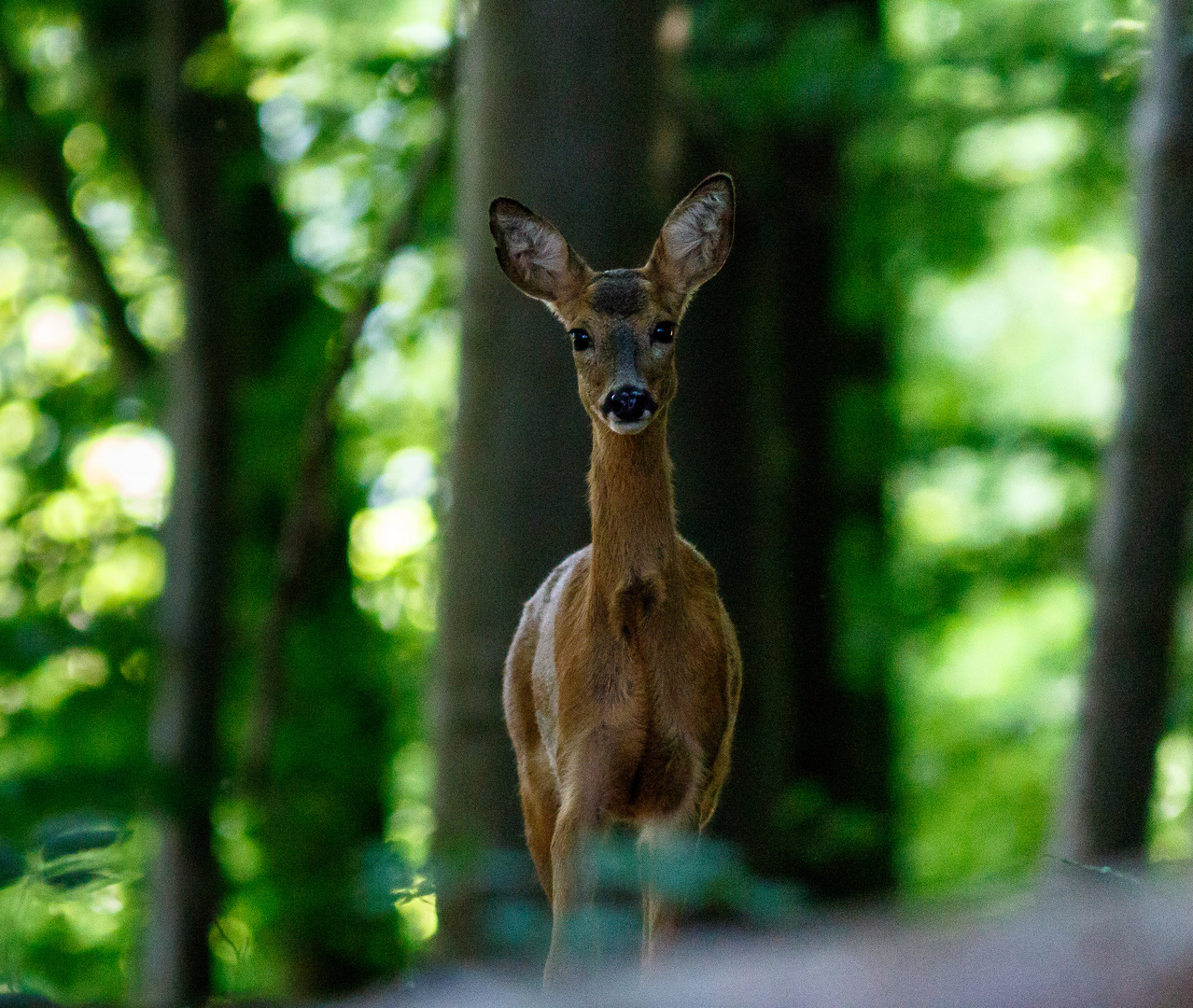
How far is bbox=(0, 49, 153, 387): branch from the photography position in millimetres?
11445

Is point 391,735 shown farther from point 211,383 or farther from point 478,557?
point 478,557

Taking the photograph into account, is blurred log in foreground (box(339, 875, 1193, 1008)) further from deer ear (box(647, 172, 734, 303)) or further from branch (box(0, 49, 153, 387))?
branch (box(0, 49, 153, 387))

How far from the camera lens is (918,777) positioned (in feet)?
59.1

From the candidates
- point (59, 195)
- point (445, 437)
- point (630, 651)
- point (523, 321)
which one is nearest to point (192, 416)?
point (445, 437)

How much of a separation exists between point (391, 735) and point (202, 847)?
4277 mm

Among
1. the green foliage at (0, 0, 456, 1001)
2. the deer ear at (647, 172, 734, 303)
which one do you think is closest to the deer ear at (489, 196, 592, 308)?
the deer ear at (647, 172, 734, 303)

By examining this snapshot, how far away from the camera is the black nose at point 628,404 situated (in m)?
2.44

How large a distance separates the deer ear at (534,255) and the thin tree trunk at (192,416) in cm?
758

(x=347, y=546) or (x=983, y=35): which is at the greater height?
(x=983, y=35)

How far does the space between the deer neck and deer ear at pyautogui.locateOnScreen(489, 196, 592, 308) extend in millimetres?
317

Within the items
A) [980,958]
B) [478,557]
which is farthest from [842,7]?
[980,958]

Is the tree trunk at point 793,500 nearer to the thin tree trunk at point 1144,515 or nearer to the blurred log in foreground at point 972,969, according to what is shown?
the thin tree trunk at point 1144,515

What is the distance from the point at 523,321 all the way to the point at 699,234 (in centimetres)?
129

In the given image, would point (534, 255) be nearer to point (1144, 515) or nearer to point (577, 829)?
point (577, 829)
